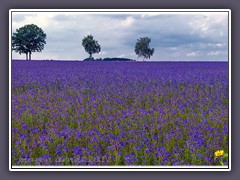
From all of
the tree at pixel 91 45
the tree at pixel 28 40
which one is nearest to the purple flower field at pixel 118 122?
the tree at pixel 28 40

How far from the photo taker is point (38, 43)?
441 cm

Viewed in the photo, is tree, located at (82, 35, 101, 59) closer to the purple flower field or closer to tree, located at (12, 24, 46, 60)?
tree, located at (12, 24, 46, 60)

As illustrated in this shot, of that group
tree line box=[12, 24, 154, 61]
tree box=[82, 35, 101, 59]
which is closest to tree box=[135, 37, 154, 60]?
tree line box=[12, 24, 154, 61]

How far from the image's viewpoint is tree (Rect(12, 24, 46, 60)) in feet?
13.7

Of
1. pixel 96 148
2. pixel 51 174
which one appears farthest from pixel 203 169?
pixel 51 174

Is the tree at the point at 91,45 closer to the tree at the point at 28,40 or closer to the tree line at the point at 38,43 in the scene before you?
the tree line at the point at 38,43

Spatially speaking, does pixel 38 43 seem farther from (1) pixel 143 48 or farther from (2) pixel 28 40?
(1) pixel 143 48

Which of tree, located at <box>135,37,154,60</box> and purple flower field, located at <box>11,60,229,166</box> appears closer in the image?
purple flower field, located at <box>11,60,229,166</box>

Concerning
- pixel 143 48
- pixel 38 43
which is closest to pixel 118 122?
pixel 143 48

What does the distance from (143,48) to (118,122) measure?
935mm

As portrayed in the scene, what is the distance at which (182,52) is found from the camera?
172 inches

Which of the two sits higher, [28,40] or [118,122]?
[28,40]

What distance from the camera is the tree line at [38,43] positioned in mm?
4188

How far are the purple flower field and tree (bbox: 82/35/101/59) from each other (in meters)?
0.74
